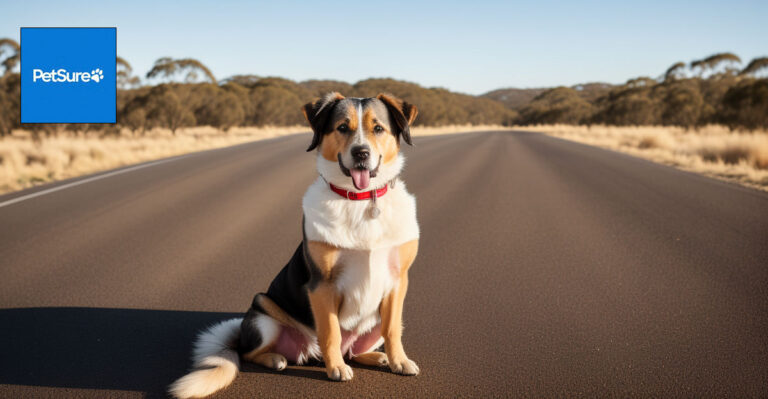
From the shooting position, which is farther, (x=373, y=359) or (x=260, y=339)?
(x=373, y=359)

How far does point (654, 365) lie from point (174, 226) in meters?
6.15

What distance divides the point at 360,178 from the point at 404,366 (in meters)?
1.16

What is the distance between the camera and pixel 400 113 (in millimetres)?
3498

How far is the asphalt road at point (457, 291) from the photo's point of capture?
3291 mm

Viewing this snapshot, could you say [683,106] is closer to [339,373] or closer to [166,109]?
[166,109]

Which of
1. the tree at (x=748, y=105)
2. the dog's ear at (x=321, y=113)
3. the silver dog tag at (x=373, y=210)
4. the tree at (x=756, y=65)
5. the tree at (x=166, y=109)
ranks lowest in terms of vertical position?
the silver dog tag at (x=373, y=210)

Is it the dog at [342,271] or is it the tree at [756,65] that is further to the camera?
the tree at [756,65]

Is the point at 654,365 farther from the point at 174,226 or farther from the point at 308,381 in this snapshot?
the point at 174,226

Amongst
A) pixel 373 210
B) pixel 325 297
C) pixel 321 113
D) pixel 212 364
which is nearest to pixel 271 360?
pixel 212 364

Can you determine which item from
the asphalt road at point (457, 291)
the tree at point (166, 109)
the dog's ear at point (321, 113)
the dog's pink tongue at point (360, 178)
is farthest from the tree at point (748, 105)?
the dog's pink tongue at point (360, 178)

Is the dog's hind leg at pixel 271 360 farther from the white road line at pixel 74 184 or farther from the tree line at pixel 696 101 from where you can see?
the tree line at pixel 696 101

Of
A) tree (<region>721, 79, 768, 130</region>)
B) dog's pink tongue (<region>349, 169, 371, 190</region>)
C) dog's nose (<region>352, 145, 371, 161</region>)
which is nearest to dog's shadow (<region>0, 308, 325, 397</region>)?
dog's pink tongue (<region>349, 169, 371, 190</region>)

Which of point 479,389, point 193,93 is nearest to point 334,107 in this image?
point 479,389

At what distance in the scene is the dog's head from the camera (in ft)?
10.8
